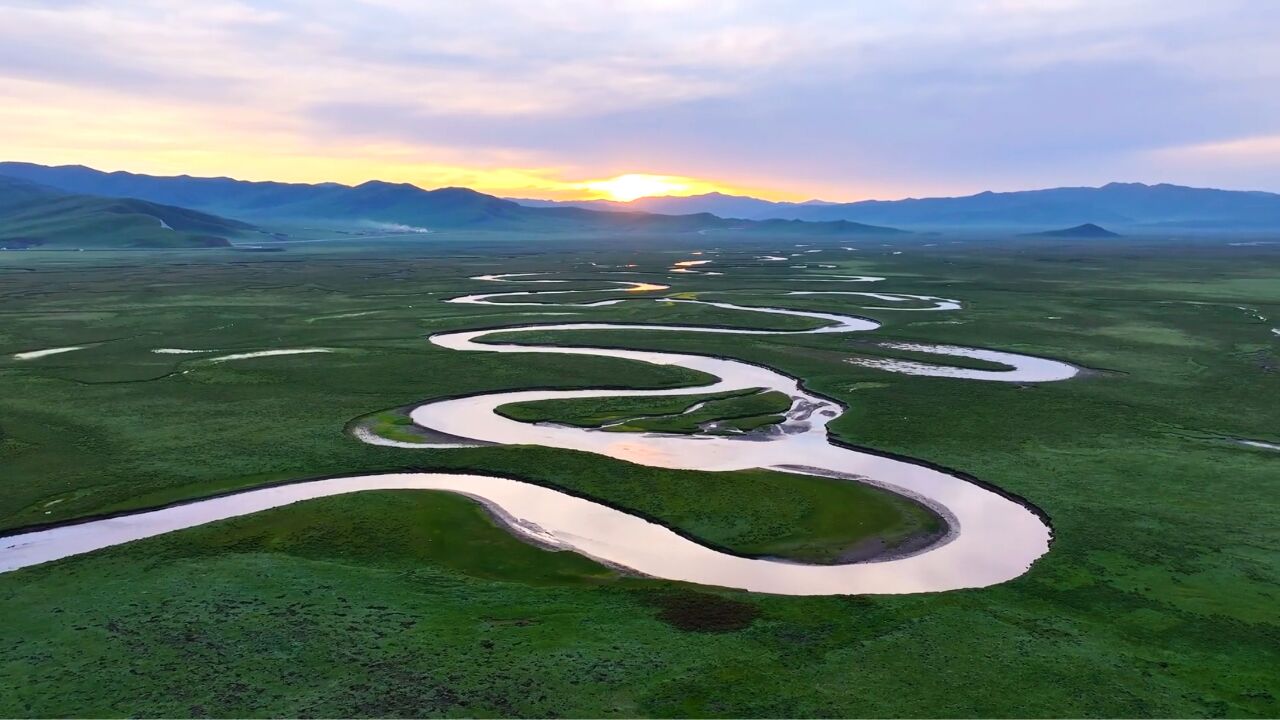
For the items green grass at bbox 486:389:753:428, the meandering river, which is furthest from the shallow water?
green grass at bbox 486:389:753:428

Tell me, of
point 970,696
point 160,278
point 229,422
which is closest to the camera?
point 970,696

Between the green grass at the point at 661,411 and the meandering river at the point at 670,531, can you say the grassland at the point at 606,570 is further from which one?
the green grass at the point at 661,411

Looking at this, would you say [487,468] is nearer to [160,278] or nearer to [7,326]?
[7,326]

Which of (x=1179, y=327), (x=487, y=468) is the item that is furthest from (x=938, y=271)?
(x=487, y=468)

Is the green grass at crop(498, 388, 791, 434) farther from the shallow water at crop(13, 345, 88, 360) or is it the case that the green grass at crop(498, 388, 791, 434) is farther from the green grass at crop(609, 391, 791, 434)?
the shallow water at crop(13, 345, 88, 360)

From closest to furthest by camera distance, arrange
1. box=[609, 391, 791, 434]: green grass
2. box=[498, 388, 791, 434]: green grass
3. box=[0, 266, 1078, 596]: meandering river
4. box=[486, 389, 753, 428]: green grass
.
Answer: box=[0, 266, 1078, 596]: meandering river < box=[609, 391, 791, 434]: green grass < box=[498, 388, 791, 434]: green grass < box=[486, 389, 753, 428]: green grass

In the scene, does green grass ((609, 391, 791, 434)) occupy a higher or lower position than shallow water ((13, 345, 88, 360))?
lower

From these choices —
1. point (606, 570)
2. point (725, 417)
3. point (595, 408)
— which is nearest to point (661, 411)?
point (725, 417)
